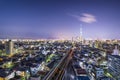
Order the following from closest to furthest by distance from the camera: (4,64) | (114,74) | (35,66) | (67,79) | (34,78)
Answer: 1. (34,78)
2. (67,79)
3. (114,74)
4. (35,66)
5. (4,64)

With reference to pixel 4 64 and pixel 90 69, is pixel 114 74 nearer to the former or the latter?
pixel 90 69

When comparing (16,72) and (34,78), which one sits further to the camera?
(16,72)

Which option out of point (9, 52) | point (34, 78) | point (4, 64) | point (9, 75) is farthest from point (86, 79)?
point (9, 52)

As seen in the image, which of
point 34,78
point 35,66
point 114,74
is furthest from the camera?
point 35,66

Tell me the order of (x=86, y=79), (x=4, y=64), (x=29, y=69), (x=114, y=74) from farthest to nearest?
1. (x=4, y=64)
2. (x=29, y=69)
3. (x=114, y=74)
4. (x=86, y=79)

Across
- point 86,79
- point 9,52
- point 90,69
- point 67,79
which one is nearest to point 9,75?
point 67,79

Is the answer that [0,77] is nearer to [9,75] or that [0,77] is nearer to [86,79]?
[9,75]

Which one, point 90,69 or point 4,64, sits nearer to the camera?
point 90,69

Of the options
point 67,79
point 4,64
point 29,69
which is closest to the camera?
point 67,79
